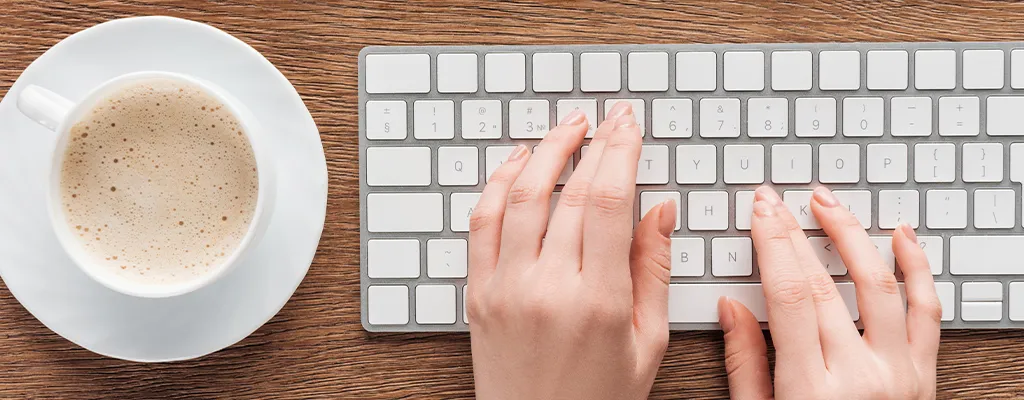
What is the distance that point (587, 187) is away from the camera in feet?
1.86

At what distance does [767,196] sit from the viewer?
1.94 feet

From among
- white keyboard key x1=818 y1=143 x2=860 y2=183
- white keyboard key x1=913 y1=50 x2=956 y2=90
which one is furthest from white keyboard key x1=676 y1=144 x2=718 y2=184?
white keyboard key x1=913 y1=50 x2=956 y2=90

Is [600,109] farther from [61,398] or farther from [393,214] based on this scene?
→ [61,398]

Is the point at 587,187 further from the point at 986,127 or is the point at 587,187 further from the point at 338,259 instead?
the point at 986,127

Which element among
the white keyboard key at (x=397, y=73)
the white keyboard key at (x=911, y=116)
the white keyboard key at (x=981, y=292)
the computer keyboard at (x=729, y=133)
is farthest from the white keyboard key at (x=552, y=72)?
the white keyboard key at (x=981, y=292)

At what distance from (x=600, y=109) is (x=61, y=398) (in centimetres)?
61

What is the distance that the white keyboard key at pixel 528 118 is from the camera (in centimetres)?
60

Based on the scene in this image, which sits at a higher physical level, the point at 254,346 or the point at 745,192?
the point at 745,192

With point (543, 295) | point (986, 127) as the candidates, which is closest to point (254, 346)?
point (543, 295)

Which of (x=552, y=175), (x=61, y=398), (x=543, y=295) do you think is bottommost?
(x=61, y=398)

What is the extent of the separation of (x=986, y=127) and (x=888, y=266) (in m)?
0.16

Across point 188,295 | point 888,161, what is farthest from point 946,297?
point 188,295

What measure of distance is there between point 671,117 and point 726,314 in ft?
0.63

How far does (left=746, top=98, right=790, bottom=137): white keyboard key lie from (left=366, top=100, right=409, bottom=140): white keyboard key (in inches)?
12.7
